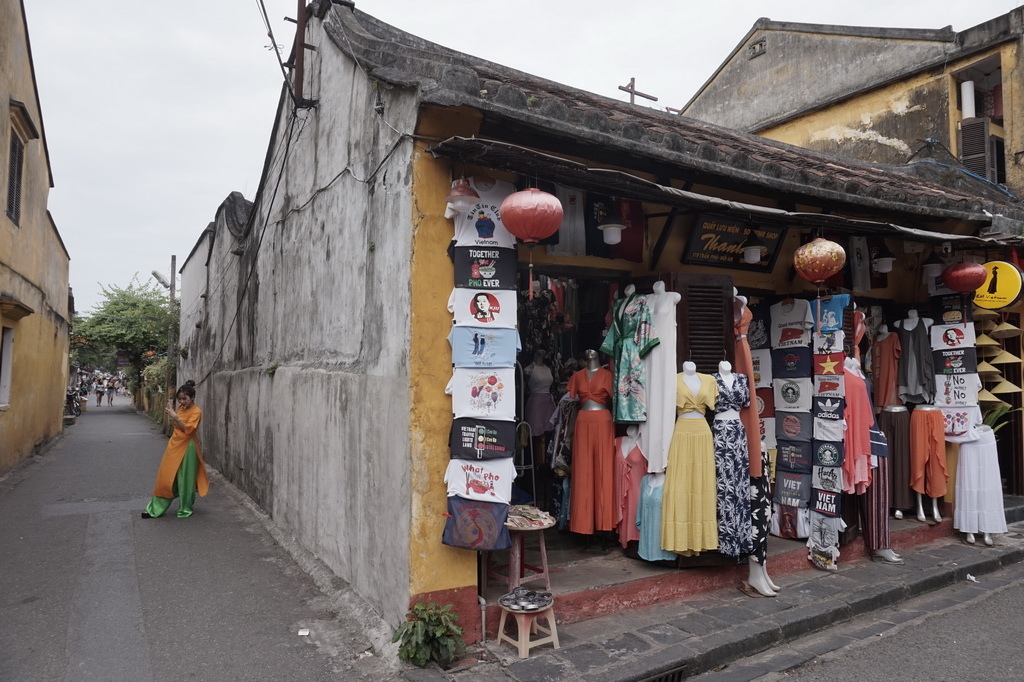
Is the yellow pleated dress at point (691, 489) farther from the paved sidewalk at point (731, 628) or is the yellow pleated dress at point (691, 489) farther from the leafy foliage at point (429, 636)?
the leafy foliage at point (429, 636)

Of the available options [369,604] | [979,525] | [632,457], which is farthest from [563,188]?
[979,525]

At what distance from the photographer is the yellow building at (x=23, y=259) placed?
11.1 meters

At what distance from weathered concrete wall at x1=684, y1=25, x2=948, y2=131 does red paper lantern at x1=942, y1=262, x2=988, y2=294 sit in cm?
707

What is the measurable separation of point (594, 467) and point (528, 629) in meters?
1.88

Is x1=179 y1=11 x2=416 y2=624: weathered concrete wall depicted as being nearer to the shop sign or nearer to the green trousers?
the green trousers

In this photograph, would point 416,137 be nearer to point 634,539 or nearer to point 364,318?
point 364,318

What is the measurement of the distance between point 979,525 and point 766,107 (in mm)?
11123

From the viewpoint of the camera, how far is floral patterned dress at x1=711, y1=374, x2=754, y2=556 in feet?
17.7

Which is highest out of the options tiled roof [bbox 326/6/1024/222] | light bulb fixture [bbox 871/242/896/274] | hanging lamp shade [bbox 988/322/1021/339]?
tiled roof [bbox 326/6/1024/222]

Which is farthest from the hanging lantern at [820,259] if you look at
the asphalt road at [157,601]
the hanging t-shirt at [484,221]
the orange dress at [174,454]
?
the orange dress at [174,454]

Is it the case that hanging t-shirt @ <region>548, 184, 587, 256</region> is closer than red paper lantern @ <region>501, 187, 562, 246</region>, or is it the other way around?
red paper lantern @ <region>501, 187, 562, 246</region>

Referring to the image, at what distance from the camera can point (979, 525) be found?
7430mm

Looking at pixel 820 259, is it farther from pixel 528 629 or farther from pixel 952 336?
pixel 528 629

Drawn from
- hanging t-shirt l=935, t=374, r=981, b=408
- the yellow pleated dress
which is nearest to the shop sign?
the yellow pleated dress
